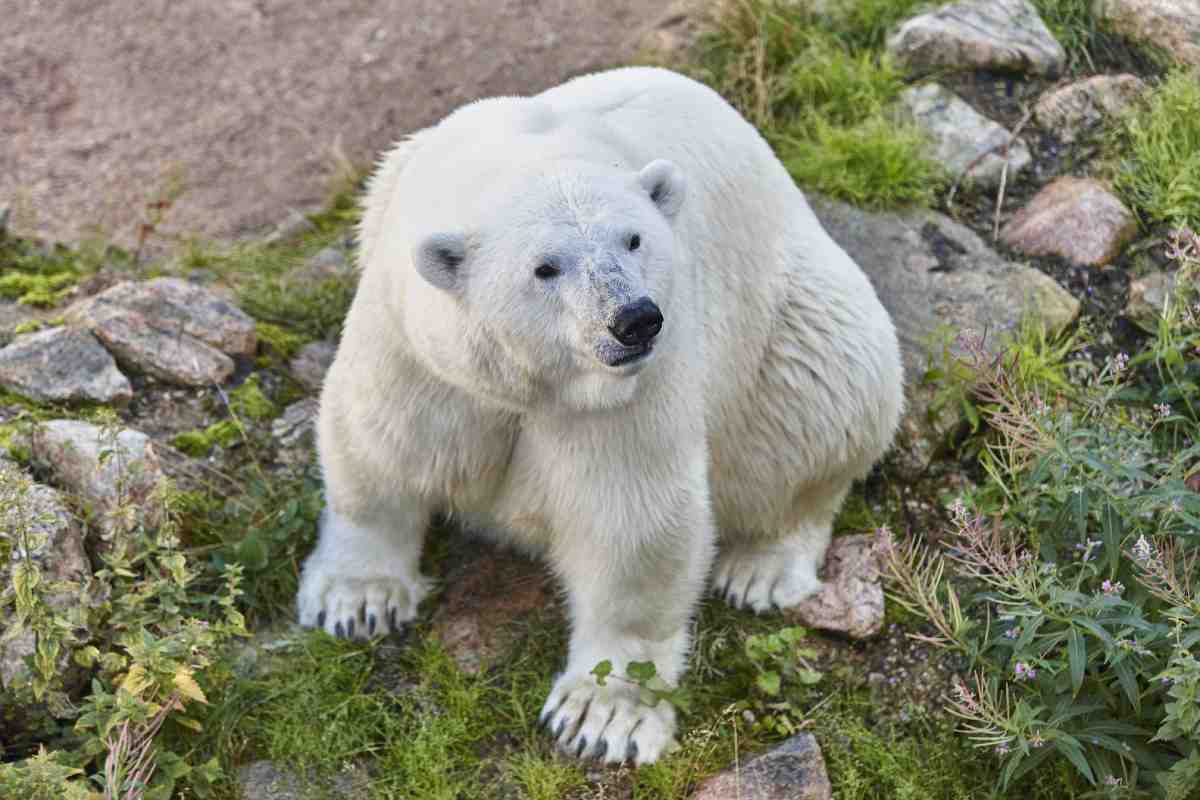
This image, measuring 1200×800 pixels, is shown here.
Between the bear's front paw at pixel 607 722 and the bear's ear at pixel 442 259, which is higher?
the bear's ear at pixel 442 259

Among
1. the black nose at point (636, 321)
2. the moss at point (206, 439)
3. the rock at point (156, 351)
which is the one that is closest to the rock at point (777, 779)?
the black nose at point (636, 321)

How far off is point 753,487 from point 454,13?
11.7ft

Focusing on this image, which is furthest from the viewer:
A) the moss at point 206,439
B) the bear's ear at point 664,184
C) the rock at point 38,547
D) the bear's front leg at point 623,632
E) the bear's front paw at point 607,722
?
the moss at point 206,439

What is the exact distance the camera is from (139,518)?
391 centimetres

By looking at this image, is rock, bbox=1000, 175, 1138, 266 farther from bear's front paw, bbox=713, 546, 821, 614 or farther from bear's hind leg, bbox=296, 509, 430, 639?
bear's hind leg, bbox=296, 509, 430, 639

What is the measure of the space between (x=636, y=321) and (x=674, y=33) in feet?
12.2

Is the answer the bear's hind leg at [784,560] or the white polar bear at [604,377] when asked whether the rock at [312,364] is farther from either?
the bear's hind leg at [784,560]

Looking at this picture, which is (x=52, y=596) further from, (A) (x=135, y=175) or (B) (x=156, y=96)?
(B) (x=156, y=96)

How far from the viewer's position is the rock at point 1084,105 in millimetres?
5520

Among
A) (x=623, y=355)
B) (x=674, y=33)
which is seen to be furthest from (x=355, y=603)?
(x=674, y=33)

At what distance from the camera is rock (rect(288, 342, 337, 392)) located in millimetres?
4809

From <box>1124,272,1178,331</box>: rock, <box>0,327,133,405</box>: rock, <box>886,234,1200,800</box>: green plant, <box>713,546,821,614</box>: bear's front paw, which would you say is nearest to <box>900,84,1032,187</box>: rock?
<box>1124,272,1178,331</box>: rock

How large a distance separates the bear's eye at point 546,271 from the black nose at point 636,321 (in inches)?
6.5

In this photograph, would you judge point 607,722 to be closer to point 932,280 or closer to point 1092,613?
point 1092,613
